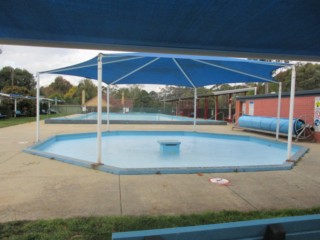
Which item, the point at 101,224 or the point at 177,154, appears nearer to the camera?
the point at 101,224

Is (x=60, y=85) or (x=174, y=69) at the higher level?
(x=60, y=85)

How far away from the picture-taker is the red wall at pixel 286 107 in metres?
11.5

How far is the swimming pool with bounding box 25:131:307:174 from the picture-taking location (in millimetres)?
6300

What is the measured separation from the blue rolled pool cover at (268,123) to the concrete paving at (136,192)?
5.82 meters

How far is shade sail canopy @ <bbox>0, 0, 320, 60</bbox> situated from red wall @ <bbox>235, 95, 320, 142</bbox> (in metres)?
9.43

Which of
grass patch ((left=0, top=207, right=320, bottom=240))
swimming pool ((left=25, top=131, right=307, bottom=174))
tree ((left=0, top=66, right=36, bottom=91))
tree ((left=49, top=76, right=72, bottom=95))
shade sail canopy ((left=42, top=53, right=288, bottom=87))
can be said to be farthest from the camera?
tree ((left=49, top=76, right=72, bottom=95))

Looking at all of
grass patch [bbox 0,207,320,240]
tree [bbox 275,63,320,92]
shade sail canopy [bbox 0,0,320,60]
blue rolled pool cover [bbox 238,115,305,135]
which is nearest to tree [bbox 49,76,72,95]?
tree [bbox 275,63,320,92]

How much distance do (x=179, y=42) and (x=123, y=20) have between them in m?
0.75

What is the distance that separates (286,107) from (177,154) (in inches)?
278

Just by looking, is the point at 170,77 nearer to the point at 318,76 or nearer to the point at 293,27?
the point at 293,27

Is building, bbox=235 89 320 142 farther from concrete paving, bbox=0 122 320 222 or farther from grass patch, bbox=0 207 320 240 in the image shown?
grass patch, bbox=0 207 320 240

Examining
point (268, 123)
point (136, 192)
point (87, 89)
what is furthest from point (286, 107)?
point (87, 89)

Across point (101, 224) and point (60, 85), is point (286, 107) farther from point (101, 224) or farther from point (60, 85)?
point (60, 85)

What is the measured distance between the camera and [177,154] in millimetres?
9344
